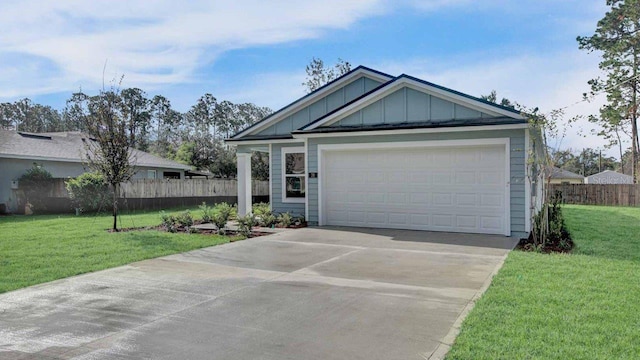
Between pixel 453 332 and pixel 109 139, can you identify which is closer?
pixel 453 332

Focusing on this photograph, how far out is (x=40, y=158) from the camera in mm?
20281

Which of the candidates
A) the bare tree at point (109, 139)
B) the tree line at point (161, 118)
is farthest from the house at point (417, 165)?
the tree line at point (161, 118)

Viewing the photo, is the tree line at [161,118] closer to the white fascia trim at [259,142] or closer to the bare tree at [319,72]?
the bare tree at [319,72]

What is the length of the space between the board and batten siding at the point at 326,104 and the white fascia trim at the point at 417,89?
2.18m

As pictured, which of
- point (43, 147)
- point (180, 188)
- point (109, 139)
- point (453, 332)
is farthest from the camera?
point (180, 188)

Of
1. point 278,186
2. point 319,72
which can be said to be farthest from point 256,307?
point 319,72

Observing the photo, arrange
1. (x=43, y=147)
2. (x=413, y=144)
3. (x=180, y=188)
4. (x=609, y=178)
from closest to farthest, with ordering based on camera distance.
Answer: (x=413, y=144) → (x=43, y=147) → (x=180, y=188) → (x=609, y=178)

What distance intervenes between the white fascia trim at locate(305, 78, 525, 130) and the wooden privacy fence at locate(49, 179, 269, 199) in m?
10.8

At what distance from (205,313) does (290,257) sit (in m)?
3.50

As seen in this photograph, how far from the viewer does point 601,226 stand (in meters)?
13.7

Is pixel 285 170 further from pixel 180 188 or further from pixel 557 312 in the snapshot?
pixel 557 312

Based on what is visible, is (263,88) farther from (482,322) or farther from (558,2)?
(482,322)

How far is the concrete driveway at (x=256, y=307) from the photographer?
4164mm

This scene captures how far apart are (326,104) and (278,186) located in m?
3.29
